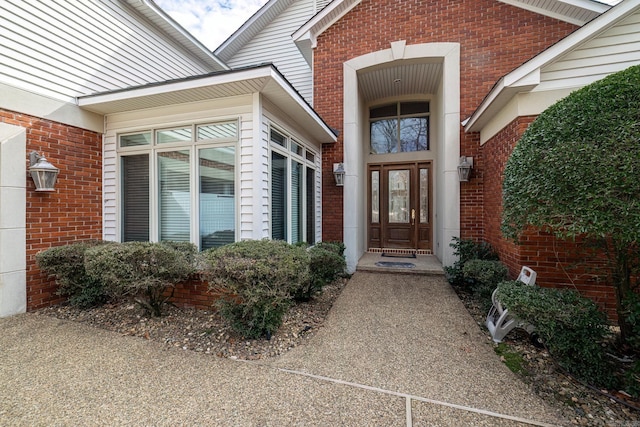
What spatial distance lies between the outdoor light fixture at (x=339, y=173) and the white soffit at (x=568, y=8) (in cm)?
507

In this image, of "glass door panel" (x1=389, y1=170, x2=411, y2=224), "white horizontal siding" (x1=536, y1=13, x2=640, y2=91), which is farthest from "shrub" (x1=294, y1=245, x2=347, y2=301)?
"white horizontal siding" (x1=536, y1=13, x2=640, y2=91)

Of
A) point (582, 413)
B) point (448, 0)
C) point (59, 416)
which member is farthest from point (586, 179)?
point (448, 0)

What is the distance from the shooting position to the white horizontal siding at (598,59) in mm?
3447

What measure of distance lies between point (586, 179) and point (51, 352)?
18.1 feet

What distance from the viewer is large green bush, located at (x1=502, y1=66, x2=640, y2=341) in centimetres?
228

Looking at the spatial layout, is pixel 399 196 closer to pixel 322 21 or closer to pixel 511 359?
pixel 322 21

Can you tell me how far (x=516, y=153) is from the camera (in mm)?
3174

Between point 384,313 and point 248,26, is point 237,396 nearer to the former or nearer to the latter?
→ point 384,313

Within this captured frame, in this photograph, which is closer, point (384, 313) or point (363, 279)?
point (384, 313)

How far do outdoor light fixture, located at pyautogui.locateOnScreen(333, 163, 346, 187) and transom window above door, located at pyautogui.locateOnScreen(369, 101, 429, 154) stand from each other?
7.21ft

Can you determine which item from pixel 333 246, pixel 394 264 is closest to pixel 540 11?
pixel 394 264

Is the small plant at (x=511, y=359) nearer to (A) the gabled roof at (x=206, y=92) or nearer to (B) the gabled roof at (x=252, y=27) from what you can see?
(A) the gabled roof at (x=206, y=92)

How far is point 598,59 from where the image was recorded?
3547 millimetres

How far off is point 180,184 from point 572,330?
532 cm
